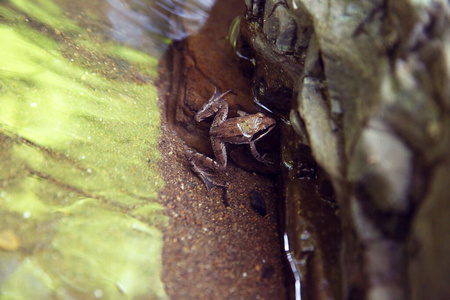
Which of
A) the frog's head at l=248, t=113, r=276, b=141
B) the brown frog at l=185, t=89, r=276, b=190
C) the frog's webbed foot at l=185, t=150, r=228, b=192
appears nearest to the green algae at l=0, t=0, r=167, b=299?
the frog's webbed foot at l=185, t=150, r=228, b=192

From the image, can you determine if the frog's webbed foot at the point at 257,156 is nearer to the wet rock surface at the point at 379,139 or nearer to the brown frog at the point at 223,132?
the brown frog at the point at 223,132

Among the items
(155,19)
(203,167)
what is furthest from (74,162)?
(155,19)

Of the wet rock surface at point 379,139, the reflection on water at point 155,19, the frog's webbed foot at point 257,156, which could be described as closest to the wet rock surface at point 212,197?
the frog's webbed foot at point 257,156

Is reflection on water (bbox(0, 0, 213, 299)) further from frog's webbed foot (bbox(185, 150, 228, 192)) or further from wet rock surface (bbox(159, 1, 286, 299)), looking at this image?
frog's webbed foot (bbox(185, 150, 228, 192))

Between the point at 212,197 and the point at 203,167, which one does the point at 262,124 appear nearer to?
the point at 203,167

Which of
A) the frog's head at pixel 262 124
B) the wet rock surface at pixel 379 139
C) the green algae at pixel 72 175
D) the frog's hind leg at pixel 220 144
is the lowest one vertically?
the green algae at pixel 72 175

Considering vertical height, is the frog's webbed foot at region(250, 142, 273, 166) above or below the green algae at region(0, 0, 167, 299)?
above
